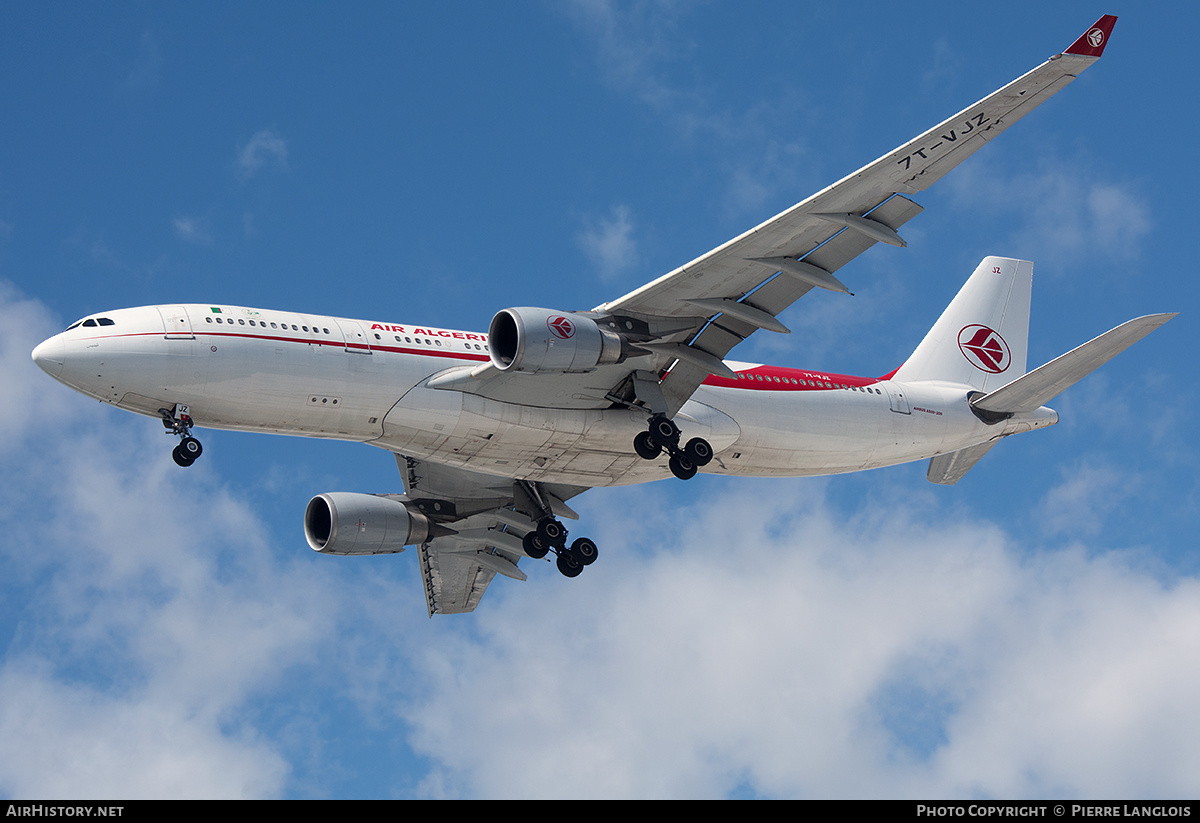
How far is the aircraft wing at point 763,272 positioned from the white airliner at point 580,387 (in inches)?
1.9

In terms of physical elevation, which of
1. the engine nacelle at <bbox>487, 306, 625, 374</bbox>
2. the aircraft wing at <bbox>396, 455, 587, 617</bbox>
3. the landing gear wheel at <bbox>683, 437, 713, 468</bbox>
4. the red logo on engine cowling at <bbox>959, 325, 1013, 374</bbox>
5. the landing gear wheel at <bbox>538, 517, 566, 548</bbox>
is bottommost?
the landing gear wheel at <bbox>683, 437, 713, 468</bbox>

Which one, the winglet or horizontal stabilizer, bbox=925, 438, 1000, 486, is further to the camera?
horizontal stabilizer, bbox=925, 438, 1000, 486

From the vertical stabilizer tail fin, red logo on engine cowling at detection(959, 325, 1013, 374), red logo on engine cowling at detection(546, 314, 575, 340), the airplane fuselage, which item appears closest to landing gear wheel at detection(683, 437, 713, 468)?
the airplane fuselage

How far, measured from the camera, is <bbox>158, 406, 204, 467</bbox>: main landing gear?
26312 millimetres

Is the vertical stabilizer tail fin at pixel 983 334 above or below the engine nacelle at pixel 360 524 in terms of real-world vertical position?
above

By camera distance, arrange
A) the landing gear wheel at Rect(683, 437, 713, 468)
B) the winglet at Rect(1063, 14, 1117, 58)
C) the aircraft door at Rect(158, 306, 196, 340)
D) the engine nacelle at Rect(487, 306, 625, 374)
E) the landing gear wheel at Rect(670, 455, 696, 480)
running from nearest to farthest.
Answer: the winglet at Rect(1063, 14, 1117, 58)
the aircraft door at Rect(158, 306, 196, 340)
the engine nacelle at Rect(487, 306, 625, 374)
the landing gear wheel at Rect(670, 455, 696, 480)
the landing gear wheel at Rect(683, 437, 713, 468)

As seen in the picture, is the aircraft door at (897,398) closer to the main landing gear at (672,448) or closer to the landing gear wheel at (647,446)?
the main landing gear at (672,448)

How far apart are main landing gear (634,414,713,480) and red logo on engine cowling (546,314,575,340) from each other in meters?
4.18

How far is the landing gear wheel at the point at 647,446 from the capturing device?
30.4 m

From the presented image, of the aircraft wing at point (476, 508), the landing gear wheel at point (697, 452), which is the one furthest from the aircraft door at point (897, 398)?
the aircraft wing at point (476, 508)

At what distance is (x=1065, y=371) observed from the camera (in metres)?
33.0

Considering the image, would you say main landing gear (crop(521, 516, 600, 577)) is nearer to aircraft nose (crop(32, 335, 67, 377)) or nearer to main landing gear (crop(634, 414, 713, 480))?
main landing gear (crop(634, 414, 713, 480))
